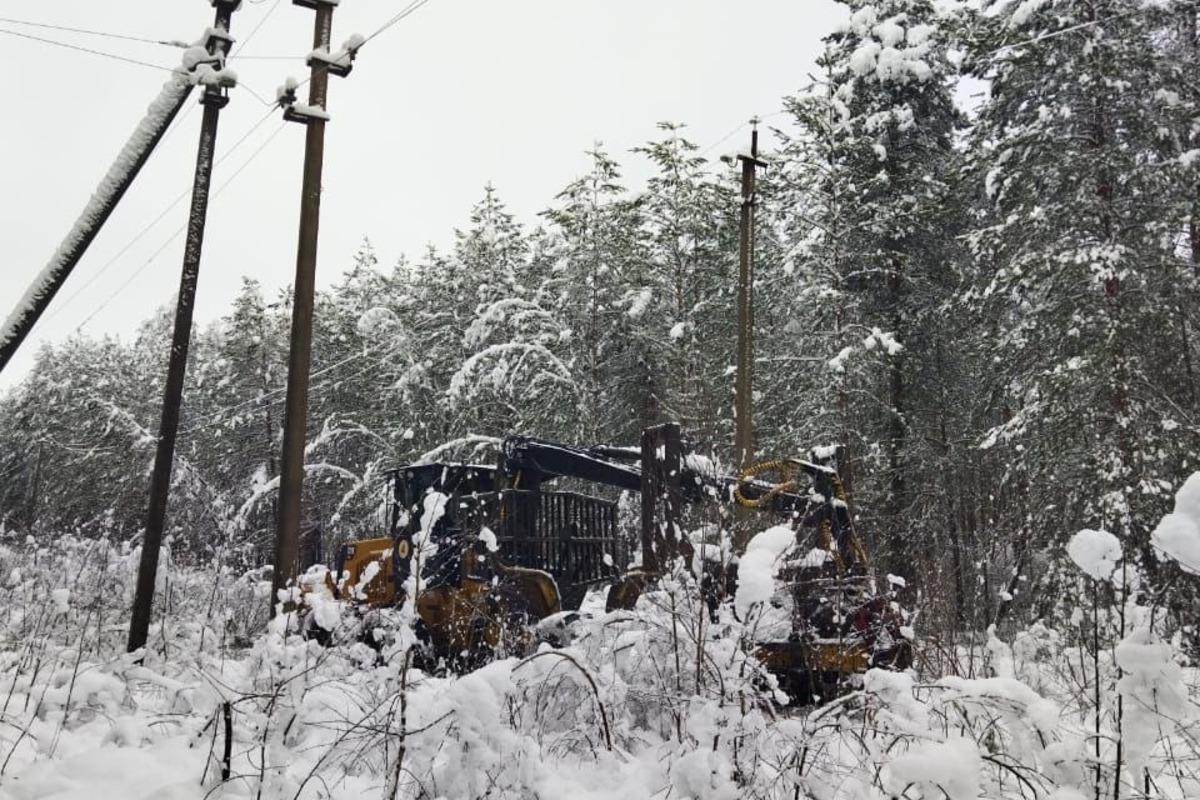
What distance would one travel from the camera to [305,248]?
34.9ft

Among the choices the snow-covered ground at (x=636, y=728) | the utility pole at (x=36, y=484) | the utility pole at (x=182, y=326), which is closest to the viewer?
the snow-covered ground at (x=636, y=728)

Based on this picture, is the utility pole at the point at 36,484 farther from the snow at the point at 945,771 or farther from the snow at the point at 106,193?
the snow at the point at 945,771

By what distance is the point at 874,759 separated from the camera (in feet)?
8.76

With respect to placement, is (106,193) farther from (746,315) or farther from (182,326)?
(746,315)

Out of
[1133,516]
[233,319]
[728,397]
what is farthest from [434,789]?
[233,319]

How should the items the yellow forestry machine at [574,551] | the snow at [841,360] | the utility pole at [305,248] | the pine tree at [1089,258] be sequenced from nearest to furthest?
1. the yellow forestry machine at [574,551]
2. the utility pole at [305,248]
3. the pine tree at [1089,258]
4. the snow at [841,360]

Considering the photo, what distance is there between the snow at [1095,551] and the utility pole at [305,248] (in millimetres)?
9039

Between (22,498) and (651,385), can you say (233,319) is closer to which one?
(651,385)

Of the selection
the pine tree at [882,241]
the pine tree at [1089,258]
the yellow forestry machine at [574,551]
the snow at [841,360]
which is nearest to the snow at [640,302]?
the pine tree at [882,241]

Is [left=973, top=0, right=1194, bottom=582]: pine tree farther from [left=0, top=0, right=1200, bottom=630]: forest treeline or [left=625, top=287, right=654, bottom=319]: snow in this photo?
[left=625, top=287, right=654, bottom=319]: snow

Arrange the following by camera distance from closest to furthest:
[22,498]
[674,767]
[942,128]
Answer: [674,767]
[942,128]
[22,498]

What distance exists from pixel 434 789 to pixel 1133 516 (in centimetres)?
1088

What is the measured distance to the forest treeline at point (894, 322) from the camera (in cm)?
1172

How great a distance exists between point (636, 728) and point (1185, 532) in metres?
3.70
